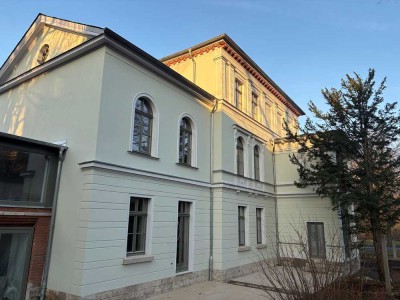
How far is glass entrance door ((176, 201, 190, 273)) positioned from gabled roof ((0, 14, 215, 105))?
188 inches

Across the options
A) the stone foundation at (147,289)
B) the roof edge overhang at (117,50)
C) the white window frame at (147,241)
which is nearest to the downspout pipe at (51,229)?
the stone foundation at (147,289)

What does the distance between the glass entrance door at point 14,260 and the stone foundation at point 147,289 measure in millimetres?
800

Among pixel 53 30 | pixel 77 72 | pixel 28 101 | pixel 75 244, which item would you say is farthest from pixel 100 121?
pixel 53 30

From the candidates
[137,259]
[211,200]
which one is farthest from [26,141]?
[211,200]

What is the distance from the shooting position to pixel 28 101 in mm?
A: 11586

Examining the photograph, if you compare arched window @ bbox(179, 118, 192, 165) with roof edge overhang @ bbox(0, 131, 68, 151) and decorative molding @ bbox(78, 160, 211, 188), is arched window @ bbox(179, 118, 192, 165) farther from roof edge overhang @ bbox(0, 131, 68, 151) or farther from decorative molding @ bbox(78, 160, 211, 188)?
roof edge overhang @ bbox(0, 131, 68, 151)

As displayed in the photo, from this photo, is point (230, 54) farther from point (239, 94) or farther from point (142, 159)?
point (142, 159)

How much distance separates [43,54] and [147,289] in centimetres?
993

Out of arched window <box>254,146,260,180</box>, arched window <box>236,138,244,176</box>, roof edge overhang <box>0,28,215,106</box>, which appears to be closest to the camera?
roof edge overhang <box>0,28,215,106</box>

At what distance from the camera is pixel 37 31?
12.5 metres

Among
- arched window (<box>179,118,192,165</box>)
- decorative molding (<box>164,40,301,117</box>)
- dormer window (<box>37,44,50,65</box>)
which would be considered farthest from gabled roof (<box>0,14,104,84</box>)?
decorative molding (<box>164,40,301,117</box>)

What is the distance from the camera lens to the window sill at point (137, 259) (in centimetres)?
850

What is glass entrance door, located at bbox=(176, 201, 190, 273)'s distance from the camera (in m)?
11.1

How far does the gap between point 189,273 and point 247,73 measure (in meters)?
11.0
